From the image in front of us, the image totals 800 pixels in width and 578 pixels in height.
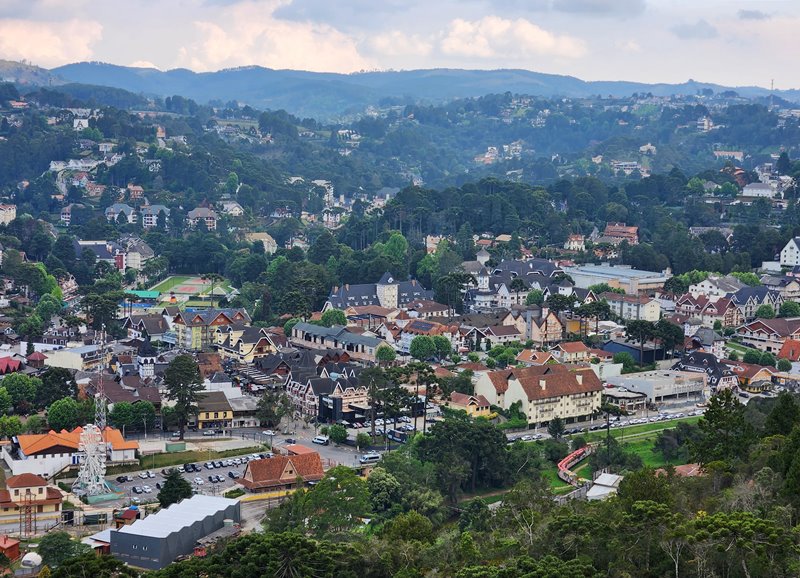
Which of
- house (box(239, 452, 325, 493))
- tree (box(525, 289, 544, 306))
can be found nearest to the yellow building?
house (box(239, 452, 325, 493))

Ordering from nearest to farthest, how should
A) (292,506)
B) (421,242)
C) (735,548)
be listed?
(735,548), (292,506), (421,242)

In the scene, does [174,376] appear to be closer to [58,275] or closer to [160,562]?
[160,562]

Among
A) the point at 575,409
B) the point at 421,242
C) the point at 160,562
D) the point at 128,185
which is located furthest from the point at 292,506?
the point at 128,185

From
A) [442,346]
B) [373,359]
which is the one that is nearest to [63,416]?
[373,359]

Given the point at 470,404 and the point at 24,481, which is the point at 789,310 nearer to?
the point at 470,404

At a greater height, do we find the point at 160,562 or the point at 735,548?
the point at 735,548

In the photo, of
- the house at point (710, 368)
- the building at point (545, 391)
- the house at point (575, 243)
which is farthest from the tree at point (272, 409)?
the house at point (575, 243)
